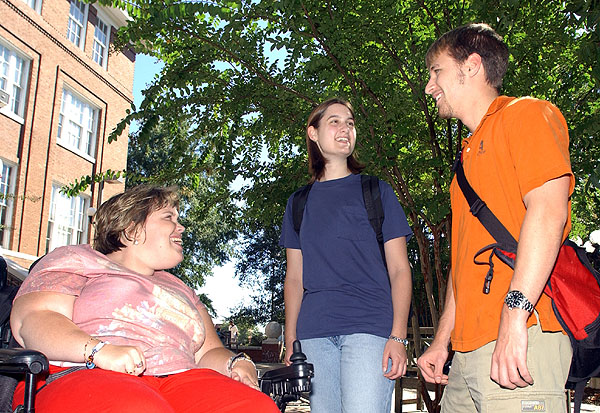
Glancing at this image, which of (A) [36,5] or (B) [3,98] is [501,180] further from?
(A) [36,5]

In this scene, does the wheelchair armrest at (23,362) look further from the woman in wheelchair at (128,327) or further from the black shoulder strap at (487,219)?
the black shoulder strap at (487,219)

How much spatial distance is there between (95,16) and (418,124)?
17.6 m

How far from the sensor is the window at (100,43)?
23.0 meters

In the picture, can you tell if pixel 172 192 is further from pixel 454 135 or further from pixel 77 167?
pixel 77 167

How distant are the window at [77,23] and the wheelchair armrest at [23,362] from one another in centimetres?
2131

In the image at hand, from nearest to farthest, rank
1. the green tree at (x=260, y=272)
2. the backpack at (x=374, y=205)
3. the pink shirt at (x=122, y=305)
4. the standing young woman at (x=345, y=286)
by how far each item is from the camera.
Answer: the pink shirt at (x=122, y=305) < the standing young woman at (x=345, y=286) < the backpack at (x=374, y=205) < the green tree at (x=260, y=272)

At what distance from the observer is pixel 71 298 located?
258 cm

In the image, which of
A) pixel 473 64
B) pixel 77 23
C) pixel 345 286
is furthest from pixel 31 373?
pixel 77 23

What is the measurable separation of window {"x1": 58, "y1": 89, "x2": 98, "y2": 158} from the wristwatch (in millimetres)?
20480

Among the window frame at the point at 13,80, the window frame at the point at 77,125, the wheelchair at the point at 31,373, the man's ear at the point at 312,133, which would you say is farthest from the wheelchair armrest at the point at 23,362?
the window frame at the point at 77,125

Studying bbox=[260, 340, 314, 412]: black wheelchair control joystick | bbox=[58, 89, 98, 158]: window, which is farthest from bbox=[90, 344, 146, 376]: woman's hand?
bbox=[58, 89, 98, 158]: window

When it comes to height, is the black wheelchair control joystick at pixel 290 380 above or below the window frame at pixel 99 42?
below

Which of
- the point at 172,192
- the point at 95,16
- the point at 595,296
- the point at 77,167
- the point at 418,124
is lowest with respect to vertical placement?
the point at 595,296

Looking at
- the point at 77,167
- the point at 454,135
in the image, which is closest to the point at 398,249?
the point at 454,135
